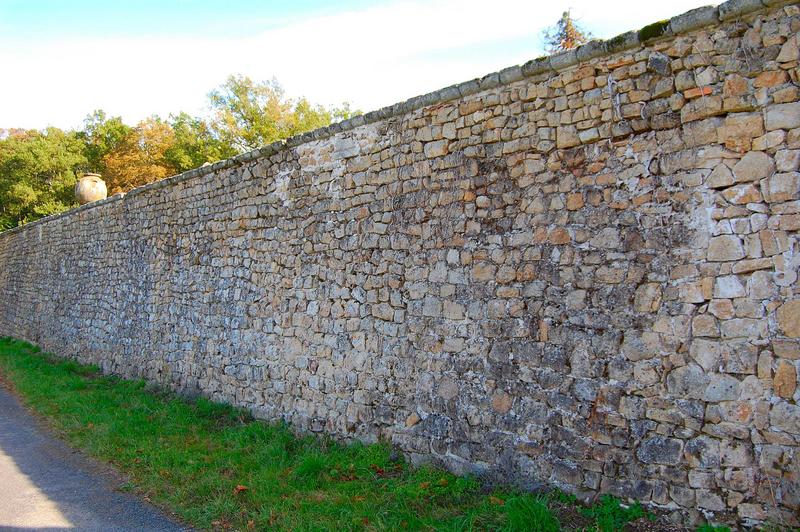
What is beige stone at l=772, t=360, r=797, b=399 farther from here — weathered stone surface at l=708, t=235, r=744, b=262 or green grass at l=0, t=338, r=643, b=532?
green grass at l=0, t=338, r=643, b=532

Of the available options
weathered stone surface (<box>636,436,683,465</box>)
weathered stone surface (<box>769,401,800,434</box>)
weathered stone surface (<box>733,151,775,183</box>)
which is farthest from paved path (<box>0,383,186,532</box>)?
weathered stone surface (<box>733,151,775,183</box>)

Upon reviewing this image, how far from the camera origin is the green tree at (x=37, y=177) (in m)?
25.6

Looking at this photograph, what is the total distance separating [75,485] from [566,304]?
4866 mm

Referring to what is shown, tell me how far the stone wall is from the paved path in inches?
82.3

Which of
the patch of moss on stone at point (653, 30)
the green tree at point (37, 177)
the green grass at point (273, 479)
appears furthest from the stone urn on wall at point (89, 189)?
the patch of moss on stone at point (653, 30)

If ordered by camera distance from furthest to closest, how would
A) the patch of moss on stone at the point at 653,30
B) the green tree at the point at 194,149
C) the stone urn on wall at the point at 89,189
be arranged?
the green tree at the point at 194,149
the stone urn on wall at the point at 89,189
the patch of moss on stone at the point at 653,30

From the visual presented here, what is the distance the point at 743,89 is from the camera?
150 inches

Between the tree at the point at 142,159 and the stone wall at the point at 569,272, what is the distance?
62.0 feet

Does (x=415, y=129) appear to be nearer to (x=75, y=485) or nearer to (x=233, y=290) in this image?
(x=233, y=290)

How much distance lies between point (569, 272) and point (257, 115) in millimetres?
22946

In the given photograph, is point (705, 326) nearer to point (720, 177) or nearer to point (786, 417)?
point (786, 417)

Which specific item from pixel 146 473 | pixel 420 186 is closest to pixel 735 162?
pixel 420 186

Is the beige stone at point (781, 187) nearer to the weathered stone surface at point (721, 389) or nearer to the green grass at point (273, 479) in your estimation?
the weathered stone surface at point (721, 389)

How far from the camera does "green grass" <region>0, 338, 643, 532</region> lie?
4.34 metres
